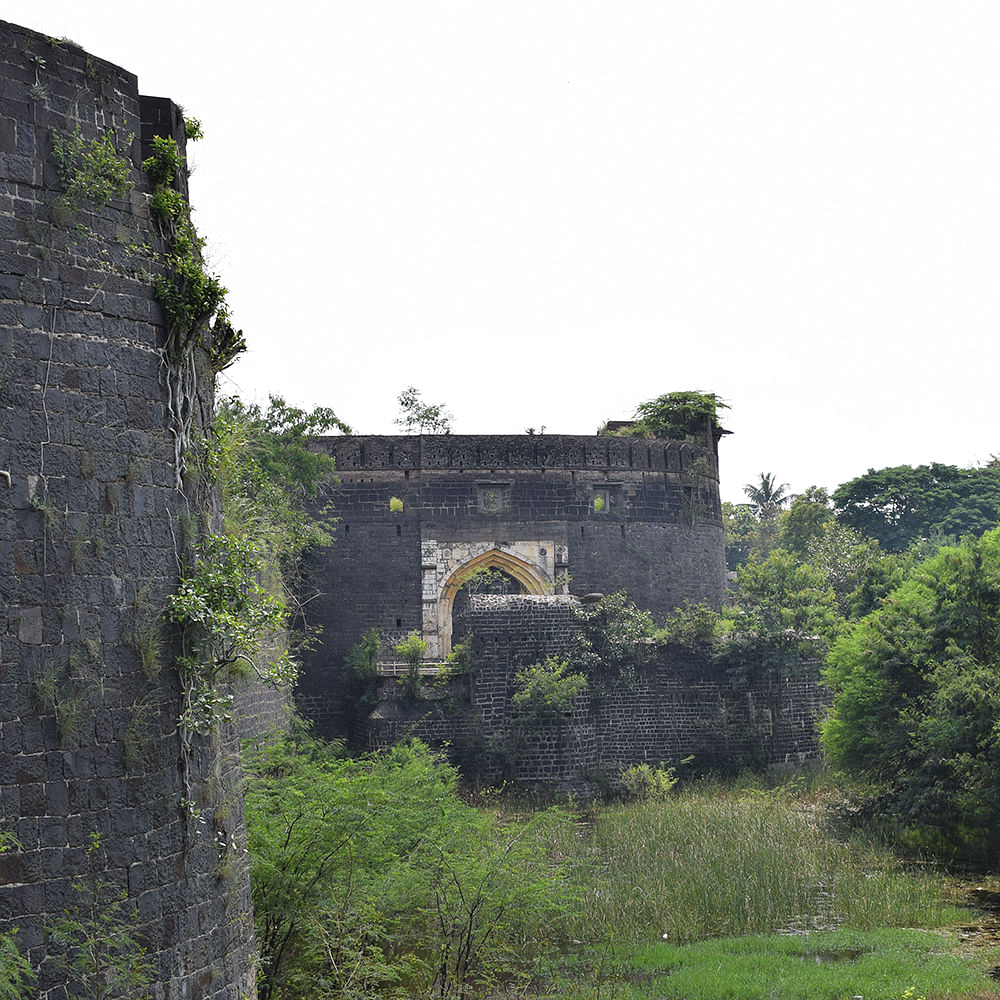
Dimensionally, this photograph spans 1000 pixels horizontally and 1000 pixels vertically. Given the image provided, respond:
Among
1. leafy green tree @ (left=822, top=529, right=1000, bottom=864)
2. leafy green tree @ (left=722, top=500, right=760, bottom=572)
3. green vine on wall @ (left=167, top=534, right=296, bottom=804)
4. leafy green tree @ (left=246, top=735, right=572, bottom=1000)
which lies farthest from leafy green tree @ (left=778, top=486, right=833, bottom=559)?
green vine on wall @ (left=167, top=534, right=296, bottom=804)

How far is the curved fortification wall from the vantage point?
15.6 feet

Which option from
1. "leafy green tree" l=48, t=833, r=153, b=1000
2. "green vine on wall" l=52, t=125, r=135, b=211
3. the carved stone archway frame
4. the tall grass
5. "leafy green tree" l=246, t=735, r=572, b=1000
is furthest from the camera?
the carved stone archway frame

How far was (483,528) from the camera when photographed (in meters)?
21.8

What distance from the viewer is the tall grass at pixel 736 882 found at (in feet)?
33.6

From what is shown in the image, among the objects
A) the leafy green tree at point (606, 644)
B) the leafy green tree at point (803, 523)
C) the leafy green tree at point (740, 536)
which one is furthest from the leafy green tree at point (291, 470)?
the leafy green tree at point (740, 536)

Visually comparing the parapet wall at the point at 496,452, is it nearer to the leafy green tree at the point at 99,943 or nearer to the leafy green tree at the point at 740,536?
the leafy green tree at the point at 99,943

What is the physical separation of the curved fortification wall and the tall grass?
226 inches

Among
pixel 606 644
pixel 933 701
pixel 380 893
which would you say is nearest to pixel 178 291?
pixel 380 893

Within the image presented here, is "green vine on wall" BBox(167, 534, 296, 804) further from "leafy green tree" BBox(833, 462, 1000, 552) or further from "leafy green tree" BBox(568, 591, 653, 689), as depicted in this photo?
"leafy green tree" BBox(833, 462, 1000, 552)

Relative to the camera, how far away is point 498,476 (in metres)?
22.0

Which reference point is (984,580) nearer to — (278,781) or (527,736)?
(527,736)

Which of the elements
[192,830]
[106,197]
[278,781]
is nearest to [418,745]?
[278,781]

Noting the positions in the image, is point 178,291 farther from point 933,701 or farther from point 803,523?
point 803,523

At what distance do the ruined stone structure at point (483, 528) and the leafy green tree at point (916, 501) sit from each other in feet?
53.3
